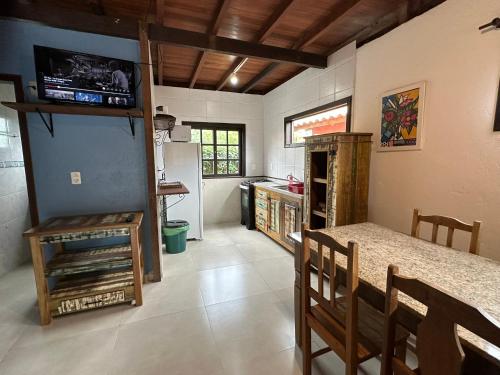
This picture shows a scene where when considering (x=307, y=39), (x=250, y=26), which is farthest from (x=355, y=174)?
(x=250, y=26)

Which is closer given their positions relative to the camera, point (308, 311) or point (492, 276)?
point (492, 276)

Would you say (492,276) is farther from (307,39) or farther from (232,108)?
(232,108)

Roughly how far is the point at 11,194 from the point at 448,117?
4673mm

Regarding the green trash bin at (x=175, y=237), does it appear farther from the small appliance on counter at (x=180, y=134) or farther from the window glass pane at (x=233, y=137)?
the window glass pane at (x=233, y=137)

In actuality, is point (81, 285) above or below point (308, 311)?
below

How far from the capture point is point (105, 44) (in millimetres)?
2242

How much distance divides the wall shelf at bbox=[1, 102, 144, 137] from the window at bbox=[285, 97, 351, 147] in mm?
2300

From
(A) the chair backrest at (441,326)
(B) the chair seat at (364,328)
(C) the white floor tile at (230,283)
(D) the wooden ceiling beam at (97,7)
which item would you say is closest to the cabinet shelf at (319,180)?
(C) the white floor tile at (230,283)

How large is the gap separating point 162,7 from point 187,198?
96.6 inches

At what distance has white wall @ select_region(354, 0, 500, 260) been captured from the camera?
5.25 ft

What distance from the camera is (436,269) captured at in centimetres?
116

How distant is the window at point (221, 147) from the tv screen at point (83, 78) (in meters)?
2.31

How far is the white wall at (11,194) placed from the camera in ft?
9.01

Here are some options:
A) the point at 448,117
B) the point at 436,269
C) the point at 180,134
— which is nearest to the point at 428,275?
the point at 436,269
